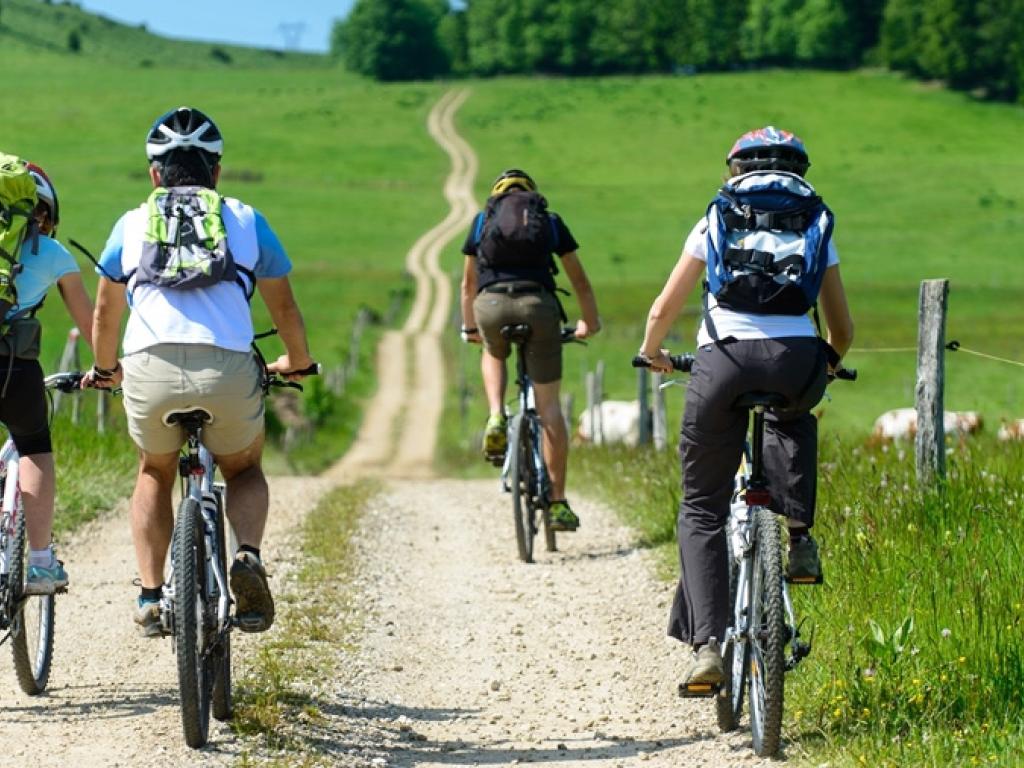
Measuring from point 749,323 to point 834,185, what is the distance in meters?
91.5

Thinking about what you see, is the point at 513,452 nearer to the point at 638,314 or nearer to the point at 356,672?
the point at 356,672

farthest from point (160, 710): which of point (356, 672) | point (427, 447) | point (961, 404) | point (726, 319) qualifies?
point (961, 404)

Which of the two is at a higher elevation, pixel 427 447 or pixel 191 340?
pixel 191 340

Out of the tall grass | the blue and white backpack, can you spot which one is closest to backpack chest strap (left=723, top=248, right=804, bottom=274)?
the blue and white backpack

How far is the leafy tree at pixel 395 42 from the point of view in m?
159

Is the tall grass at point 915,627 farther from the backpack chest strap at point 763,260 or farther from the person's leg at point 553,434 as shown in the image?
the person's leg at point 553,434

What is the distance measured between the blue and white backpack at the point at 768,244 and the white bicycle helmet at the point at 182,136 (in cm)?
185

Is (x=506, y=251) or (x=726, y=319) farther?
(x=506, y=251)

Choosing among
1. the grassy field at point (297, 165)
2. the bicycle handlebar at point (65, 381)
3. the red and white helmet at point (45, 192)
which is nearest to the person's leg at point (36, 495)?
the bicycle handlebar at point (65, 381)

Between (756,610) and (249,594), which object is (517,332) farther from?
(756,610)

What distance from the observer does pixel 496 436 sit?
35.3 feet

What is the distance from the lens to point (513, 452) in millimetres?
10492

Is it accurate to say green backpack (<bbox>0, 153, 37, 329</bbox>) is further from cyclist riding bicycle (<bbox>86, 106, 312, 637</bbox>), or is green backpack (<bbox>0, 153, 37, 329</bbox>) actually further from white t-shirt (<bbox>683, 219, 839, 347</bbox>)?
white t-shirt (<bbox>683, 219, 839, 347</bbox>)

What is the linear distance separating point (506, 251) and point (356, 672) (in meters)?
3.71
